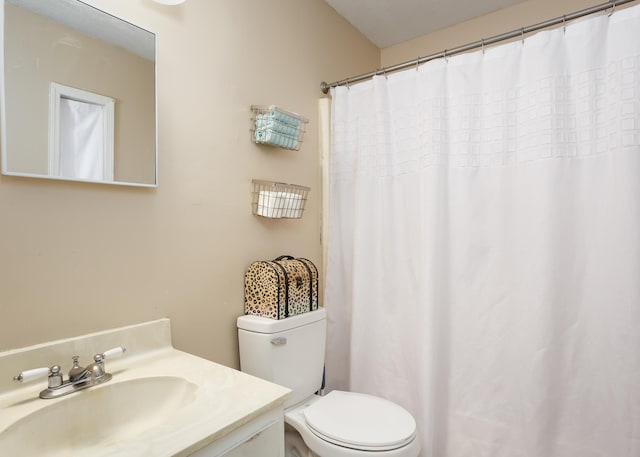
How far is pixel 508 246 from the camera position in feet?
5.07

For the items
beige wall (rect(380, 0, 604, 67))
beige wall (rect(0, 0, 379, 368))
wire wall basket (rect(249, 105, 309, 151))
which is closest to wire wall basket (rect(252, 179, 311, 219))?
beige wall (rect(0, 0, 379, 368))

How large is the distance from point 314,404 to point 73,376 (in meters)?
0.88

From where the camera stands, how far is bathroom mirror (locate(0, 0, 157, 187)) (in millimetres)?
962

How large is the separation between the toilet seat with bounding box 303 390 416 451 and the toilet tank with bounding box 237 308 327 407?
10 centimetres

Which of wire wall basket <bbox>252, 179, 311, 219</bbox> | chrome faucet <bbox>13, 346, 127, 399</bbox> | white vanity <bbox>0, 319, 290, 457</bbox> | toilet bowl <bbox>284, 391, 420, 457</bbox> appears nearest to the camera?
white vanity <bbox>0, 319, 290, 457</bbox>

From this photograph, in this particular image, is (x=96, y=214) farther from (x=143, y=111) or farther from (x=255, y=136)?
(x=255, y=136)

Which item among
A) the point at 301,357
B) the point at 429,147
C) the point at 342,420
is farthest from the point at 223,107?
the point at 342,420

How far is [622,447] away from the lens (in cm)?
134

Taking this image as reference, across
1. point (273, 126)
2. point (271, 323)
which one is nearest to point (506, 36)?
point (273, 126)

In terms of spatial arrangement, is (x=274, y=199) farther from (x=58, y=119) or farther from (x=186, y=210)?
(x=58, y=119)

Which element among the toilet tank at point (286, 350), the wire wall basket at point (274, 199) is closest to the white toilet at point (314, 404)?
the toilet tank at point (286, 350)

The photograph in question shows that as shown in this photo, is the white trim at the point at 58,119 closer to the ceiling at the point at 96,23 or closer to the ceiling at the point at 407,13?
the ceiling at the point at 96,23

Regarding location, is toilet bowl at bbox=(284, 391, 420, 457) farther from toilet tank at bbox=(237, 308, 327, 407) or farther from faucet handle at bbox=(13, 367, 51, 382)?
faucet handle at bbox=(13, 367, 51, 382)

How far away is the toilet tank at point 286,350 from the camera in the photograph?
4.68ft
